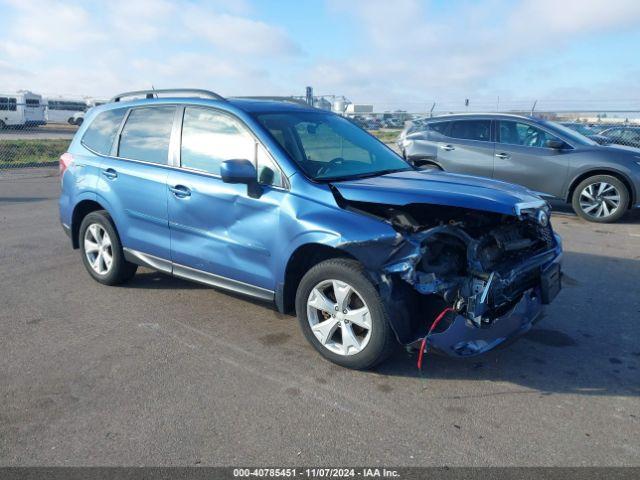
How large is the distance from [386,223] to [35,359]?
2697 mm

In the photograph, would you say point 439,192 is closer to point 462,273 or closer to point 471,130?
point 462,273

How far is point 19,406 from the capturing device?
11.1 ft

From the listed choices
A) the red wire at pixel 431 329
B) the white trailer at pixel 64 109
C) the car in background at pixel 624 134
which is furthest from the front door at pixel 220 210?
the white trailer at pixel 64 109

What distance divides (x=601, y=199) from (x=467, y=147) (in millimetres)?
2341

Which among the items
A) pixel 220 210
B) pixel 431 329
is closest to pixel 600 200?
pixel 431 329

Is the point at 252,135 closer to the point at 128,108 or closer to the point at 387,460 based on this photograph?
the point at 128,108

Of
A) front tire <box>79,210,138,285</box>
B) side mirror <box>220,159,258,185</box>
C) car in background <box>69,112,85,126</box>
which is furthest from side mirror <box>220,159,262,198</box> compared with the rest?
car in background <box>69,112,85,126</box>

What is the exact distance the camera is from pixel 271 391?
3.59 meters

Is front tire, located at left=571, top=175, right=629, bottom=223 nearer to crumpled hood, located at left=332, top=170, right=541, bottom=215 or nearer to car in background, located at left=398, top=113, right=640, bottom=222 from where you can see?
car in background, located at left=398, top=113, right=640, bottom=222

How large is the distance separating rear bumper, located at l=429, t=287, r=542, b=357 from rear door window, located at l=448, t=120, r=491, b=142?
6714 millimetres

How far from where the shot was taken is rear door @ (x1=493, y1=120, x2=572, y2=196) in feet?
30.0

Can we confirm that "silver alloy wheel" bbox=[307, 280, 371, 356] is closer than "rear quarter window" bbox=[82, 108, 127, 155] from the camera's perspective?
Yes

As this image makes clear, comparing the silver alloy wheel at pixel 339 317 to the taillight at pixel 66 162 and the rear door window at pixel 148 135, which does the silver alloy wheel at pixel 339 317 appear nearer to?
the rear door window at pixel 148 135

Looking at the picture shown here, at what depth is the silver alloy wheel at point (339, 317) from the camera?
3725mm
